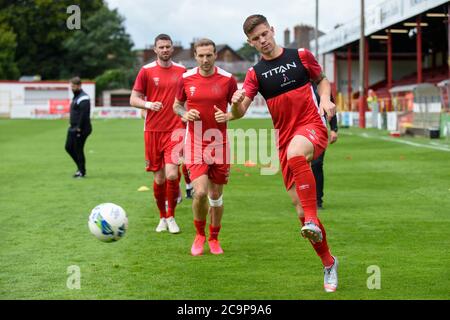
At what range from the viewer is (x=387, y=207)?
43.4ft

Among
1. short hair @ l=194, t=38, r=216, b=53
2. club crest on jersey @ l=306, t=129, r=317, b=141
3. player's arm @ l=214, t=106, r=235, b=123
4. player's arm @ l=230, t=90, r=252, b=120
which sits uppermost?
short hair @ l=194, t=38, r=216, b=53

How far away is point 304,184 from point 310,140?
1.51 ft

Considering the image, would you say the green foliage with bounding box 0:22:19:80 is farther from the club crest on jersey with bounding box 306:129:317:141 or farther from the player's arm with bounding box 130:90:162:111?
the club crest on jersey with bounding box 306:129:317:141

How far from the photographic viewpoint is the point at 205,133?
9.47 m

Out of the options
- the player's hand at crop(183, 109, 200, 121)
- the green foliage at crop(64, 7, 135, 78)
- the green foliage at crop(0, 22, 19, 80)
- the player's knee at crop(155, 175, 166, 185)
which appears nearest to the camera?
the player's hand at crop(183, 109, 200, 121)

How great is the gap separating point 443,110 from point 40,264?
26.9 m

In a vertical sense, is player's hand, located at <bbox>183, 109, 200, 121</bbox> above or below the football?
above

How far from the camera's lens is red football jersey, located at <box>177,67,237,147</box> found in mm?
9383

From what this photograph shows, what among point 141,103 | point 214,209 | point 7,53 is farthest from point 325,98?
point 7,53

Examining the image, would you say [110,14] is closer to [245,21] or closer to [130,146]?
[130,146]

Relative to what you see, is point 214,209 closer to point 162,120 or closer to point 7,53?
point 162,120

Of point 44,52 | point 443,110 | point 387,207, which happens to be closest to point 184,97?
point 387,207

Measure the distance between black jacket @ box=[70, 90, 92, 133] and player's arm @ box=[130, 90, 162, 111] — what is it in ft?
29.5

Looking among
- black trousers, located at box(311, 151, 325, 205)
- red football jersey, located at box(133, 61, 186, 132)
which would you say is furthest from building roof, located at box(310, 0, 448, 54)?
red football jersey, located at box(133, 61, 186, 132)
